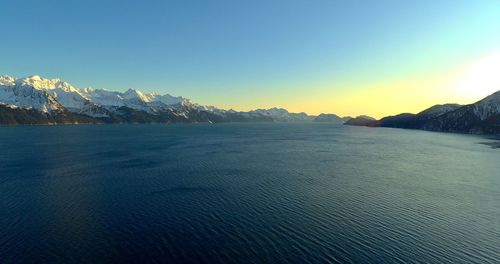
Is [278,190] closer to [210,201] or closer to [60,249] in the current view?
[210,201]

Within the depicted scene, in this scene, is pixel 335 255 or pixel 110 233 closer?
pixel 335 255

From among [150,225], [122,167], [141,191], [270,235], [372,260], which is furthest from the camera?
[122,167]

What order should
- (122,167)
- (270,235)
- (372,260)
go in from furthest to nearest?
(122,167) < (270,235) < (372,260)

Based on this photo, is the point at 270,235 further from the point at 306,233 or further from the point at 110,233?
the point at 110,233

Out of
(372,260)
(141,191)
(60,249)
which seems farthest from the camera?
(141,191)

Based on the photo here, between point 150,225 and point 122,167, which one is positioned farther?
point 122,167

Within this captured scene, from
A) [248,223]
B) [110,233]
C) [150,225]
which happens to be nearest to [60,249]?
[110,233]

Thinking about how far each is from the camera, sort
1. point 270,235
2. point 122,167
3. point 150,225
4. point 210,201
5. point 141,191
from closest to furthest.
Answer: point 270,235 < point 150,225 < point 210,201 < point 141,191 < point 122,167

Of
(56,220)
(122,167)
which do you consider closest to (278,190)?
(56,220)
